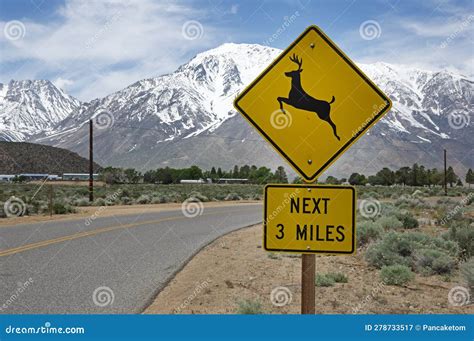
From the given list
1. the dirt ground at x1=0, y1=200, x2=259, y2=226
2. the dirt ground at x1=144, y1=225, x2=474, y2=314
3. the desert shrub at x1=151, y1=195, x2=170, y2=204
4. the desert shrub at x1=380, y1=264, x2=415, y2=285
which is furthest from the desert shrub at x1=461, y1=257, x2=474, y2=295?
the desert shrub at x1=151, y1=195, x2=170, y2=204

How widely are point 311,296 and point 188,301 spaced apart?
12.9 feet

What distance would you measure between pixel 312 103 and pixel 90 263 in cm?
794

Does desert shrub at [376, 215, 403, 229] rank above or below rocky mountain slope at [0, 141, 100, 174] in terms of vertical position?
below

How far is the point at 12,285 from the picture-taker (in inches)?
325

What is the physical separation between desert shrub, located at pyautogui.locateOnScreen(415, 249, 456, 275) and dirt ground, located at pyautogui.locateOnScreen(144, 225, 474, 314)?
317 mm

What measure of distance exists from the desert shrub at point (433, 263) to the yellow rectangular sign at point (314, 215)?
6.76 m

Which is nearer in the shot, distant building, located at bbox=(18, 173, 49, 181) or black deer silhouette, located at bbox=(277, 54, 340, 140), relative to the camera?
black deer silhouette, located at bbox=(277, 54, 340, 140)

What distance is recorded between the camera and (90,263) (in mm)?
10500

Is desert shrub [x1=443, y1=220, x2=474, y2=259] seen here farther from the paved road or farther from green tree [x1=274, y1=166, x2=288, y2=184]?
the paved road

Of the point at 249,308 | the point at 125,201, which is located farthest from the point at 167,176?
the point at 249,308

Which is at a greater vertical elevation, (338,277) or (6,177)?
(6,177)

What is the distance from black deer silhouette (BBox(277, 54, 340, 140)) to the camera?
3.92 meters

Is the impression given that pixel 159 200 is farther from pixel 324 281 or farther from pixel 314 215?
pixel 314 215

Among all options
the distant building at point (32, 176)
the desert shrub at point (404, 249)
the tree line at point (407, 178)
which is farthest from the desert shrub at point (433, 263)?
the tree line at point (407, 178)
